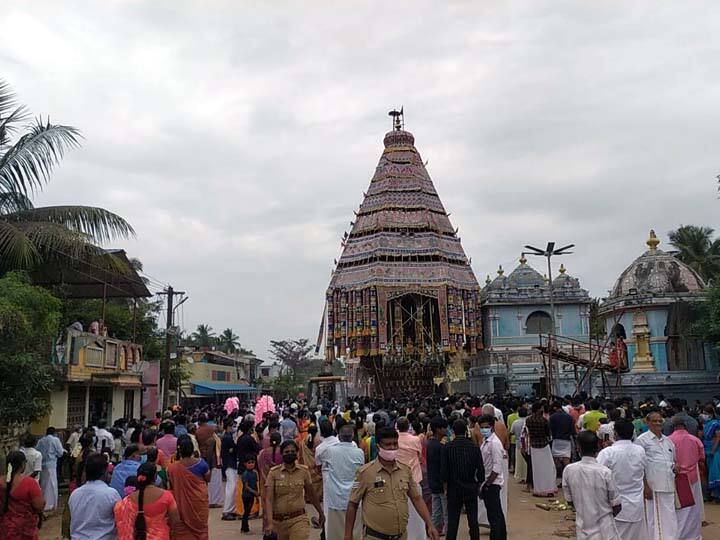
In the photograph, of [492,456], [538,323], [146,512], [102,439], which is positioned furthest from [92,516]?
[538,323]

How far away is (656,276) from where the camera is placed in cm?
2552

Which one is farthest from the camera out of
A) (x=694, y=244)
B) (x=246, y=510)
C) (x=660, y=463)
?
(x=694, y=244)

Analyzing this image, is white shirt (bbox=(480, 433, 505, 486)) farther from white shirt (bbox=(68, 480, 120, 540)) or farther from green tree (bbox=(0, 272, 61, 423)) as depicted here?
green tree (bbox=(0, 272, 61, 423))

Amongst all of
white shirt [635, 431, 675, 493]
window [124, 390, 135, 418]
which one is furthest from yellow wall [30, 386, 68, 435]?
white shirt [635, 431, 675, 493]

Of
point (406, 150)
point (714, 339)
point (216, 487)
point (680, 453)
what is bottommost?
point (216, 487)

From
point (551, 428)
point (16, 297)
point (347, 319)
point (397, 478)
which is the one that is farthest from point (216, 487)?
point (347, 319)

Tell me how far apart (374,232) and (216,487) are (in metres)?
29.5

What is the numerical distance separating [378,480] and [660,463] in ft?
12.2

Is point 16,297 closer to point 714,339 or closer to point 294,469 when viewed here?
point 294,469

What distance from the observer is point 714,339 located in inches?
882

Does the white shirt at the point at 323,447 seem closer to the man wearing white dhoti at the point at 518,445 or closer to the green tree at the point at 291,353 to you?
the man wearing white dhoti at the point at 518,445

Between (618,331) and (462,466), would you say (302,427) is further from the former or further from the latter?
(618,331)

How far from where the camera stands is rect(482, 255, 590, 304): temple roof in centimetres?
3847

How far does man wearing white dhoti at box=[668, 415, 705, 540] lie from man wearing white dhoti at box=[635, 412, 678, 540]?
1.10 feet
